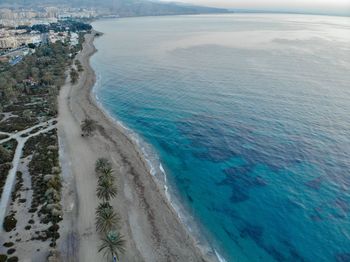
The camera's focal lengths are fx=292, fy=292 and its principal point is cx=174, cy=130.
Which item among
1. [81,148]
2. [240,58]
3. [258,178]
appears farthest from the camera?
[240,58]

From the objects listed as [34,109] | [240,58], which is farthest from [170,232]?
[240,58]

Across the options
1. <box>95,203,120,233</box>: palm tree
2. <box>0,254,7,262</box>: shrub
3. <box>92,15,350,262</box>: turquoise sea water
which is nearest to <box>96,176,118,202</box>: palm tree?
<box>95,203,120,233</box>: palm tree

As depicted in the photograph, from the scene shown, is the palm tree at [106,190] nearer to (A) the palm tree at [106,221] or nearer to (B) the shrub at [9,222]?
(A) the palm tree at [106,221]

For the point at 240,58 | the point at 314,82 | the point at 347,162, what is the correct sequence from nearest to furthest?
the point at 347,162 < the point at 314,82 < the point at 240,58

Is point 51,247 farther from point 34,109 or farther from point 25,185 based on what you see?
point 34,109

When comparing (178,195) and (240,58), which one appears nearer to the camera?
(178,195)

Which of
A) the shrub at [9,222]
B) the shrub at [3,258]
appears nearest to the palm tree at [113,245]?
the shrub at [3,258]
